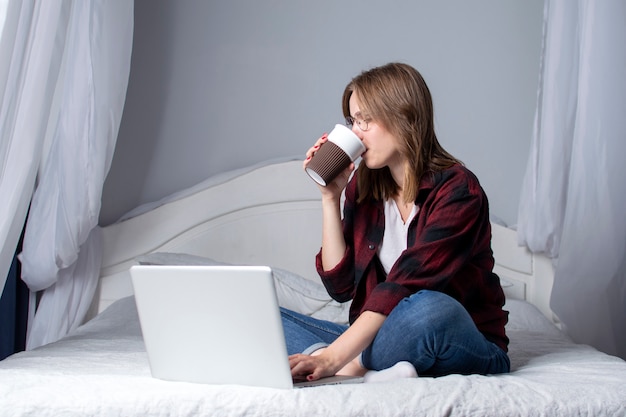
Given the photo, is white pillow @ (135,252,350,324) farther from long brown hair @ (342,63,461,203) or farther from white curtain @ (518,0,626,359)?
long brown hair @ (342,63,461,203)

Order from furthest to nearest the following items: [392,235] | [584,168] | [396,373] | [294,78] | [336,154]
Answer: [294,78] → [584,168] → [392,235] → [336,154] → [396,373]

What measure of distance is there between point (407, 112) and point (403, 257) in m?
0.28

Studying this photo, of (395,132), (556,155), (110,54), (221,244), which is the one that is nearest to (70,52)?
(110,54)

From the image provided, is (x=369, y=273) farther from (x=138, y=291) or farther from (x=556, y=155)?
(x=556, y=155)

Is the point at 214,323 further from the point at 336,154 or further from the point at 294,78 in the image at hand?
the point at 294,78

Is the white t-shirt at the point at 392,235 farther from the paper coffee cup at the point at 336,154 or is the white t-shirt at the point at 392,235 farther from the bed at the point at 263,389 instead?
the bed at the point at 263,389

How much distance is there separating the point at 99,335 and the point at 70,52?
2.75 feet

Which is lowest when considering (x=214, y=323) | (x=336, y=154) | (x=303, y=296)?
(x=303, y=296)

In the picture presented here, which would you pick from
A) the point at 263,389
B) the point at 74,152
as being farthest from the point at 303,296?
the point at 263,389

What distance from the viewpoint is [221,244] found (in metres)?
2.76

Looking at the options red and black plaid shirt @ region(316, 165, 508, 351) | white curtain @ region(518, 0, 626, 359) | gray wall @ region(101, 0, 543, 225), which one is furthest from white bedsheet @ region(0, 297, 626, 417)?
gray wall @ region(101, 0, 543, 225)

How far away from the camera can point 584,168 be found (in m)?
2.15

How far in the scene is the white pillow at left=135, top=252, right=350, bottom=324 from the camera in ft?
7.67

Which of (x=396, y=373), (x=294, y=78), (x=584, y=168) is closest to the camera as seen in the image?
(x=396, y=373)
